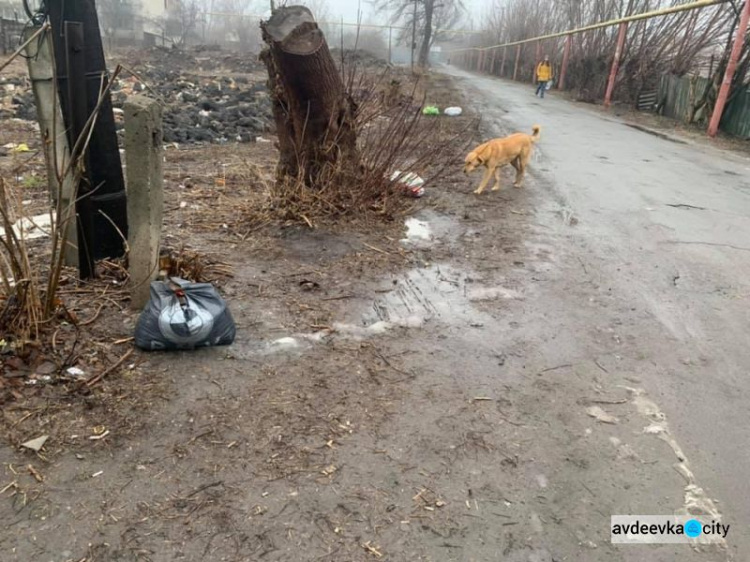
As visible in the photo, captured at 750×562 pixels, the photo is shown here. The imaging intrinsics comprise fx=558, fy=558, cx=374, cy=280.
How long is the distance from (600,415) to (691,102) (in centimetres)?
1583

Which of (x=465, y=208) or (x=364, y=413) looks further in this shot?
(x=465, y=208)

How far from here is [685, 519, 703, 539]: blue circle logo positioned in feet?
7.31

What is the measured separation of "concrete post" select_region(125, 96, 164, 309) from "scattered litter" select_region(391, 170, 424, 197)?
333 cm

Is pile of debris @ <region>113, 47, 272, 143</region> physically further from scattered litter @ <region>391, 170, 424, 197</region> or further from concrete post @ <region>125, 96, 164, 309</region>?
scattered litter @ <region>391, 170, 424, 197</region>

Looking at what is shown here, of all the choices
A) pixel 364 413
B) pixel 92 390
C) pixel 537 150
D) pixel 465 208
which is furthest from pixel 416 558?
pixel 537 150

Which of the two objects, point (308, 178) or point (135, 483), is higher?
point (308, 178)

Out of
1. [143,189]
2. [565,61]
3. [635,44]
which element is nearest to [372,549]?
[143,189]

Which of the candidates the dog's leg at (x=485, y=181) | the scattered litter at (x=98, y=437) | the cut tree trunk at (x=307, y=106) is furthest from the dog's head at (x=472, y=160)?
the scattered litter at (x=98, y=437)

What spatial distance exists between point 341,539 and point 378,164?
183 inches

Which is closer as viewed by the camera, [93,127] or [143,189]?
[93,127]

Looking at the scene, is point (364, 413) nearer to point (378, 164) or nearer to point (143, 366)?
point (143, 366)

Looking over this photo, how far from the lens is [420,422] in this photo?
9.24 feet

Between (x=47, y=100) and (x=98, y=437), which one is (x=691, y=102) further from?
(x=98, y=437)

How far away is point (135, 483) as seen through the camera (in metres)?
2.33
